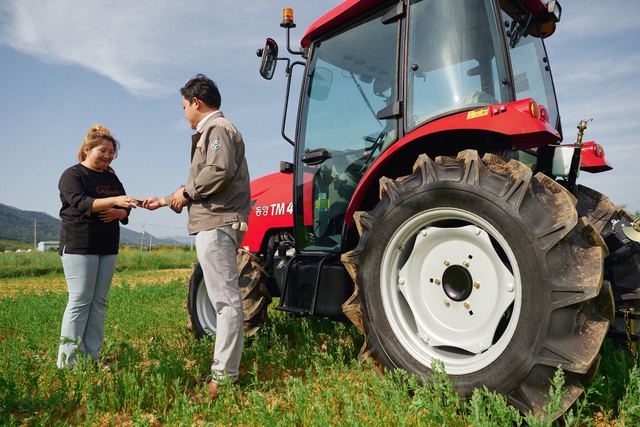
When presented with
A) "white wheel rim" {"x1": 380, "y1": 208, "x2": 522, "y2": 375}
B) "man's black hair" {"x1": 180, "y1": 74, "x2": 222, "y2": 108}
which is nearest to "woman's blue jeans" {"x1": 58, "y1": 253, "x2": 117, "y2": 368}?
"man's black hair" {"x1": 180, "y1": 74, "x2": 222, "y2": 108}

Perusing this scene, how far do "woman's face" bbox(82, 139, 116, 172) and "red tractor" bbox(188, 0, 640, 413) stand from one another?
1.47 m

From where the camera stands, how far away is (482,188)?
253 cm

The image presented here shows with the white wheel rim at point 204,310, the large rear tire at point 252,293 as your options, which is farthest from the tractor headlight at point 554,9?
the white wheel rim at point 204,310

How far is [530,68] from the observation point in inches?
148

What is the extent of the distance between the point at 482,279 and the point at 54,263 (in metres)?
20.8

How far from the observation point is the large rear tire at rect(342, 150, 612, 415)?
7.34 ft

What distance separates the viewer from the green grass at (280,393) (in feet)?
7.92

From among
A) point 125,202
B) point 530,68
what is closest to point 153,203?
point 125,202

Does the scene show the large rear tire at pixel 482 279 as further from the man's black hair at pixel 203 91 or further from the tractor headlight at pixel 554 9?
the tractor headlight at pixel 554 9

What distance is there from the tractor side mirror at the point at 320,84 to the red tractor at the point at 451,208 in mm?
12

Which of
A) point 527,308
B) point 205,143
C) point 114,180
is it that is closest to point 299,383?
point 527,308

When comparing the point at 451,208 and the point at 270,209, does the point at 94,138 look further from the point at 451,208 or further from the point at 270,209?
the point at 451,208

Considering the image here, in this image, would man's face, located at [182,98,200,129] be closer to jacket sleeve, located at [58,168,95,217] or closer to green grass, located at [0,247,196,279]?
jacket sleeve, located at [58,168,95,217]

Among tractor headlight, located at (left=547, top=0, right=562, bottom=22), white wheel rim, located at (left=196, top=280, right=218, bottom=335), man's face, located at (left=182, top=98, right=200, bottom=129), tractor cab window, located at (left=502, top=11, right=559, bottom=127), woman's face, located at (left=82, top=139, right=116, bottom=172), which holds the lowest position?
white wheel rim, located at (left=196, top=280, right=218, bottom=335)
